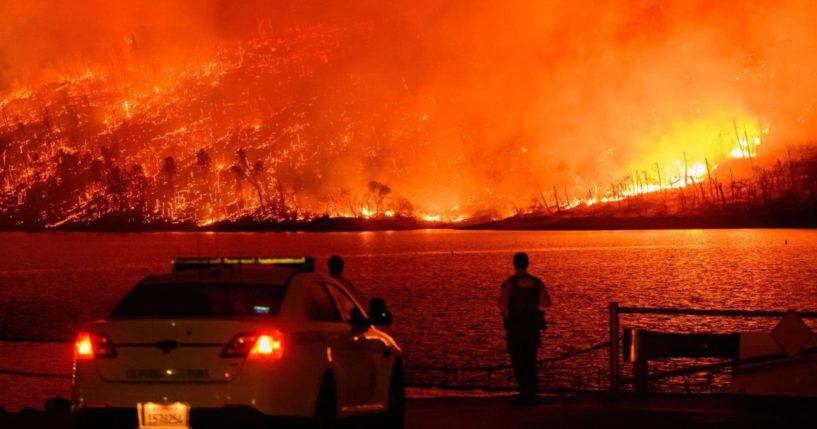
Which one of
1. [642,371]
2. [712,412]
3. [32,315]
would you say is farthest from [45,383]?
[32,315]

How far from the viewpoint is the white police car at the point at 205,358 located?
1084 cm

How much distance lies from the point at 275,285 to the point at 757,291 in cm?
13190

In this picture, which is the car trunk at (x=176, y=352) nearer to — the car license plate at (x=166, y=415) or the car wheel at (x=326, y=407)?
the car license plate at (x=166, y=415)

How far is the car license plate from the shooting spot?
10.9 m

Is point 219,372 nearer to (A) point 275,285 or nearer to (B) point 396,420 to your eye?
(A) point 275,285

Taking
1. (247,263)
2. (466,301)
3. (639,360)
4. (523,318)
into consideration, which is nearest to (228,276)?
(247,263)

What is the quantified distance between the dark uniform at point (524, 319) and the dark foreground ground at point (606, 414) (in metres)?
0.54

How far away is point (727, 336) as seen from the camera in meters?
19.8

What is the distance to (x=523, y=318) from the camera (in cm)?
1834

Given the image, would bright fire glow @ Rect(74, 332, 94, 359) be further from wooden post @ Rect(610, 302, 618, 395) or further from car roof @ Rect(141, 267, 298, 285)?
wooden post @ Rect(610, 302, 618, 395)

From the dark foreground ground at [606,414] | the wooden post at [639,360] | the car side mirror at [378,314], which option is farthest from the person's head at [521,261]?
the car side mirror at [378,314]

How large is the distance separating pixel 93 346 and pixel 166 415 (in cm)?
95

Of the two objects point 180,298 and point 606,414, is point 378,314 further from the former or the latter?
point 606,414

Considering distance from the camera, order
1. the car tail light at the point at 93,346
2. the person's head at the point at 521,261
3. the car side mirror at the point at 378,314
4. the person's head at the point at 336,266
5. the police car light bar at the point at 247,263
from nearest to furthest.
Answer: the car tail light at the point at 93,346, the police car light bar at the point at 247,263, the car side mirror at the point at 378,314, the person's head at the point at 521,261, the person's head at the point at 336,266
